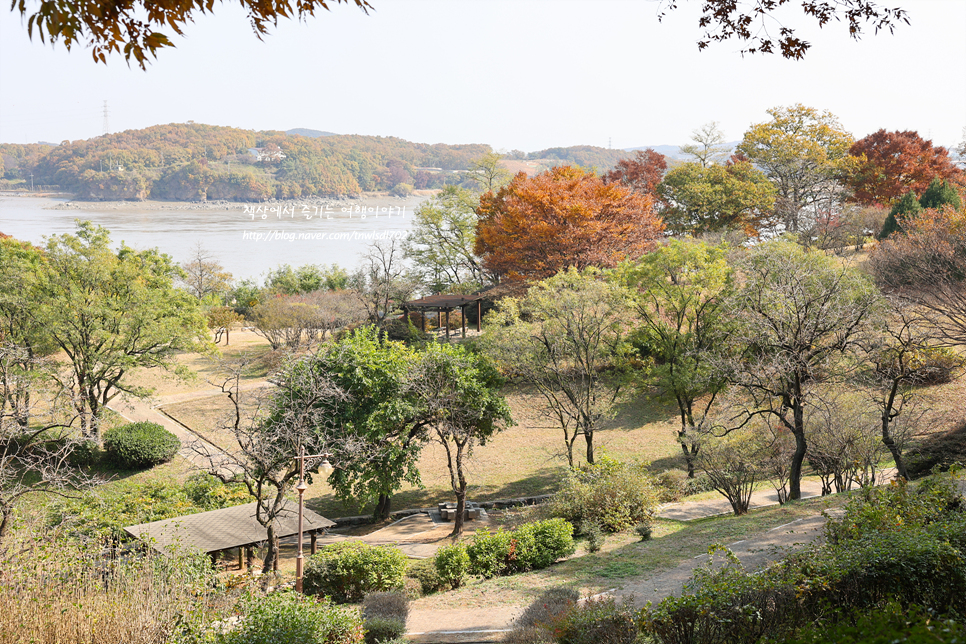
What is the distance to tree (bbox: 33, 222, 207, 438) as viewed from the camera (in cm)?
2092

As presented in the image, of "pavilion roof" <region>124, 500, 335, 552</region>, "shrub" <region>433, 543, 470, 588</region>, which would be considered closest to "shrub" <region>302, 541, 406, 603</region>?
"shrub" <region>433, 543, 470, 588</region>

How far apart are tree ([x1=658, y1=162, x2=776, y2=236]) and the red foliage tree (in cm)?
559

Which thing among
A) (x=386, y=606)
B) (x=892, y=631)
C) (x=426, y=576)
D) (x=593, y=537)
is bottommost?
(x=426, y=576)

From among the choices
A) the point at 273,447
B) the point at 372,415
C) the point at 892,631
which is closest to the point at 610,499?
the point at 372,415

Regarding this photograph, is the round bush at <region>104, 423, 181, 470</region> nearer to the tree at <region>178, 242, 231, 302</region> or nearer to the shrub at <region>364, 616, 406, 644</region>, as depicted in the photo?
the shrub at <region>364, 616, 406, 644</region>

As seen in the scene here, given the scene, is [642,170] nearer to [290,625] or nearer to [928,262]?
[928,262]

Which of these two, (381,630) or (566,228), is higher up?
(566,228)

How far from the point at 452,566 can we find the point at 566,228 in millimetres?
21373

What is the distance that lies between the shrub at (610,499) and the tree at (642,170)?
3247cm

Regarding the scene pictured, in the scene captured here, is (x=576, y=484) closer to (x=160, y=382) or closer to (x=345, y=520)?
(x=345, y=520)

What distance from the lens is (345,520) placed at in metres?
18.3

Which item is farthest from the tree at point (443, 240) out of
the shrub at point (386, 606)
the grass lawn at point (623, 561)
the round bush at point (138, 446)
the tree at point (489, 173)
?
the shrub at point (386, 606)

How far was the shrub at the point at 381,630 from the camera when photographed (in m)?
8.07

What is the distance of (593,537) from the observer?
41.1ft
